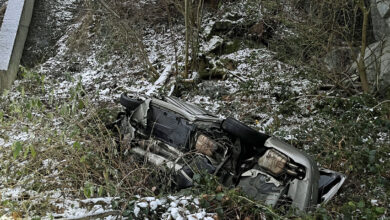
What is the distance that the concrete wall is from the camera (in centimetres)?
880

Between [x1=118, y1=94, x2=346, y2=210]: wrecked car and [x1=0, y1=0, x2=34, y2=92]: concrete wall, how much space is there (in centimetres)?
615

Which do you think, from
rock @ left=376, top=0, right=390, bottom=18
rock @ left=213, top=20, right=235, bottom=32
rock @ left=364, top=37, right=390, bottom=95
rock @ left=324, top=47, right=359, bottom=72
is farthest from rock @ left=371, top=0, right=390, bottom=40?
A: rock @ left=213, top=20, right=235, bottom=32

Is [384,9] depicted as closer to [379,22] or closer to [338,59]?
[379,22]

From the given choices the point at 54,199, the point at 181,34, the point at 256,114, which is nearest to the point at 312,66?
the point at 256,114

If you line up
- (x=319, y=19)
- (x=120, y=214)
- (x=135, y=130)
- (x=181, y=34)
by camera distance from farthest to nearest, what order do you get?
(x=181, y=34), (x=319, y=19), (x=135, y=130), (x=120, y=214)

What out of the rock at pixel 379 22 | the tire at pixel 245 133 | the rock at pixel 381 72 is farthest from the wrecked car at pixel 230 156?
the rock at pixel 379 22

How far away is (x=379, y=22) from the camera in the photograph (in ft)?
22.2

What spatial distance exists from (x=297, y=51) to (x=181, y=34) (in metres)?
3.89

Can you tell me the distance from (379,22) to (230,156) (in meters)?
5.26

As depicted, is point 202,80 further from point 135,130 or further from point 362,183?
point 362,183

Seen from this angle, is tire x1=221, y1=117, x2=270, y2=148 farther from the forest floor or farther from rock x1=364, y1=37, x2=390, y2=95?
rock x1=364, y1=37, x2=390, y2=95

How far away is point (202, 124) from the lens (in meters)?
4.07

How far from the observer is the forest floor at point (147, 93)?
115 inches

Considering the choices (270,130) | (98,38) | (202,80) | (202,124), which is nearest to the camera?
(202,124)
